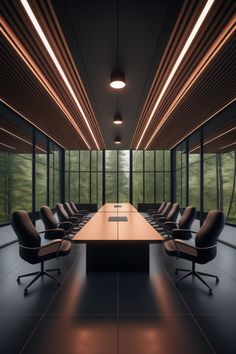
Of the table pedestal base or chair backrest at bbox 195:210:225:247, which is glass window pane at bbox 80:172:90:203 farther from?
chair backrest at bbox 195:210:225:247

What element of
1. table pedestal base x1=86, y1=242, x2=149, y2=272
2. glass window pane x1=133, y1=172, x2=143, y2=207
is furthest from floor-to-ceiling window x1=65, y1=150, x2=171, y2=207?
table pedestal base x1=86, y1=242, x2=149, y2=272

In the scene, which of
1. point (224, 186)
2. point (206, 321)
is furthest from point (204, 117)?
point (224, 186)

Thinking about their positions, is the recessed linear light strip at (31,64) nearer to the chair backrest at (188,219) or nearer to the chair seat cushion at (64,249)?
the chair seat cushion at (64,249)

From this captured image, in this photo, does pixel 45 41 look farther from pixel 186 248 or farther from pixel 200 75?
pixel 186 248

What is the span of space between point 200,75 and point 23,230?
156 inches

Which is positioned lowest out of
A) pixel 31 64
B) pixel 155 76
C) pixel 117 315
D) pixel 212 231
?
pixel 117 315

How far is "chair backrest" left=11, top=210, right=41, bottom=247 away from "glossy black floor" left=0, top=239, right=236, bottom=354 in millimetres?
742

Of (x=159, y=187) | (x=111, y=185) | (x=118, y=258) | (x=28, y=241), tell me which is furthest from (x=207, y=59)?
(x=111, y=185)

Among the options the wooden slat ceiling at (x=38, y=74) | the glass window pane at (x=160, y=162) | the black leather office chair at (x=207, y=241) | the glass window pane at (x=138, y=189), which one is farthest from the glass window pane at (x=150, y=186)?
the black leather office chair at (x=207, y=241)

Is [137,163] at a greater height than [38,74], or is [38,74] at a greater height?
[38,74]

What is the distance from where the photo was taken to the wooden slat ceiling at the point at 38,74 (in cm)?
→ 288

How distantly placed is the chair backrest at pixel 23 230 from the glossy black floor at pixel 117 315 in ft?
2.43

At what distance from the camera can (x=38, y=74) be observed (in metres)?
4.20

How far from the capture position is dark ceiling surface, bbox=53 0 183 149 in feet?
9.45
